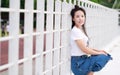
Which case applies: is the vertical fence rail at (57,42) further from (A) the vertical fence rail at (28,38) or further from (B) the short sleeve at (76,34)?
(A) the vertical fence rail at (28,38)

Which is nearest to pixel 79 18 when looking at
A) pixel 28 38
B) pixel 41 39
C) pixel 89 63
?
pixel 89 63

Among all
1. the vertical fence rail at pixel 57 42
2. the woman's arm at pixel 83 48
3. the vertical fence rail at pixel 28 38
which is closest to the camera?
the vertical fence rail at pixel 28 38

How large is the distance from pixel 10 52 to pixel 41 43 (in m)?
1.04

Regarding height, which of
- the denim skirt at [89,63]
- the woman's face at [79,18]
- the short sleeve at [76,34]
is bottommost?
the denim skirt at [89,63]

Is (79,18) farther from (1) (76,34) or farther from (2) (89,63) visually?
(2) (89,63)

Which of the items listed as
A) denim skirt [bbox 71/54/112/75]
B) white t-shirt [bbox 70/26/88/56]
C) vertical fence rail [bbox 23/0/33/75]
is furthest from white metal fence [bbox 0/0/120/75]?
denim skirt [bbox 71/54/112/75]

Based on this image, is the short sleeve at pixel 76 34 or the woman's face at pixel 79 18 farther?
the woman's face at pixel 79 18

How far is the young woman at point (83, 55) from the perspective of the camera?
17.4 feet

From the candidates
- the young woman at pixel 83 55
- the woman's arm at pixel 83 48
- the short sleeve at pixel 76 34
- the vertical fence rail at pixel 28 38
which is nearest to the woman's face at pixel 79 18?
the young woman at pixel 83 55

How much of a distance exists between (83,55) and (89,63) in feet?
0.48

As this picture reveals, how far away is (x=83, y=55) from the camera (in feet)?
17.7

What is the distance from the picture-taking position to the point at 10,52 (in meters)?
3.56

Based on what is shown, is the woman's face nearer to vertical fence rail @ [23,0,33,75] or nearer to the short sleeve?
the short sleeve

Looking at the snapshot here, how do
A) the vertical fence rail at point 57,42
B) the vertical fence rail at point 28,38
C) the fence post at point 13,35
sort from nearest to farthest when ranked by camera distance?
the fence post at point 13,35
the vertical fence rail at point 28,38
the vertical fence rail at point 57,42
